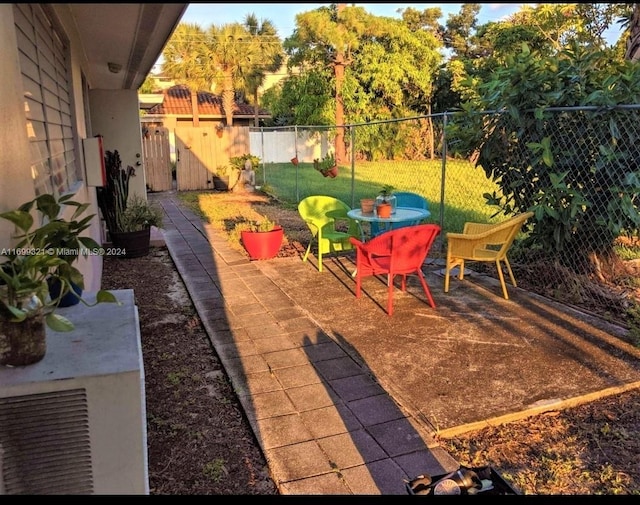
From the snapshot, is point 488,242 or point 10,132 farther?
point 488,242

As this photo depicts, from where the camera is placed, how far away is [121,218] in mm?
6449


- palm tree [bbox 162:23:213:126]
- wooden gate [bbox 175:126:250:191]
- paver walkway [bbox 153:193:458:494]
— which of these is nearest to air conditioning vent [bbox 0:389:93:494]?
paver walkway [bbox 153:193:458:494]

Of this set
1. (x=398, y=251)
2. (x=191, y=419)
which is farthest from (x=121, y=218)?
(x=191, y=419)

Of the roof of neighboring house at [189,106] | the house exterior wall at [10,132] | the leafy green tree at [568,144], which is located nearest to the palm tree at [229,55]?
the roof of neighboring house at [189,106]

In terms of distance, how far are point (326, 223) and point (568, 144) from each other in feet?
8.53

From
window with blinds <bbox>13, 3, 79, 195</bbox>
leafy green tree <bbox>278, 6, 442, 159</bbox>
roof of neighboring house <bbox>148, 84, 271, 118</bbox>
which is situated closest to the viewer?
window with blinds <bbox>13, 3, 79, 195</bbox>

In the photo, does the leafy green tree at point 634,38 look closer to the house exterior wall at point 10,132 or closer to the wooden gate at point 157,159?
the house exterior wall at point 10,132

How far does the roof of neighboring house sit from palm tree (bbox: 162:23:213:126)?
1032 mm

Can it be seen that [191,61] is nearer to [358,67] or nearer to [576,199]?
[358,67]

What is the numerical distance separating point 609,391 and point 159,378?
280cm

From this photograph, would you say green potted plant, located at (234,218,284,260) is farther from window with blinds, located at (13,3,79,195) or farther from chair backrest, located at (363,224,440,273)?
window with blinds, located at (13,3,79,195)

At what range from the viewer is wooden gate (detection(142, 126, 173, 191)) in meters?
13.6
